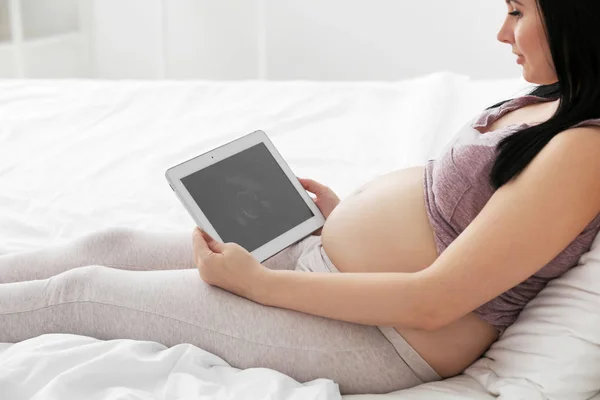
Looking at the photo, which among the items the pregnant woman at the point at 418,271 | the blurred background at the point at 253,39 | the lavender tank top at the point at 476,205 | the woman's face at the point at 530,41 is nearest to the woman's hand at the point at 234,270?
the pregnant woman at the point at 418,271

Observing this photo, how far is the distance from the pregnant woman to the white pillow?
3cm

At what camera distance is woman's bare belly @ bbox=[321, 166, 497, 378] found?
3.02ft

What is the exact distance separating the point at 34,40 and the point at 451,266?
2676 millimetres

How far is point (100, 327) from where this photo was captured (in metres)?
0.94

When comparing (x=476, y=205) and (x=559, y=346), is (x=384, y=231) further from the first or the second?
(x=559, y=346)

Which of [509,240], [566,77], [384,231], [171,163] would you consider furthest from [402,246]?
[171,163]

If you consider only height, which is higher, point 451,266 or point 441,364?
point 451,266

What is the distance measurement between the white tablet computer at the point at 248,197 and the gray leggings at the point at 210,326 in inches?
3.4

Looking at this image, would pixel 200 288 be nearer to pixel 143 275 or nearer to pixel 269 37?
pixel 143 275

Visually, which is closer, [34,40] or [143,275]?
[143,275]

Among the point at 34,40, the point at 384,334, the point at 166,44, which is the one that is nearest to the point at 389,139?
the point at 384,334

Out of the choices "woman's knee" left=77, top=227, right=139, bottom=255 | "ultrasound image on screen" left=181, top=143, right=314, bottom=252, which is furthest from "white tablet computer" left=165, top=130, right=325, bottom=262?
"woman's knee" left=77, top=227, right=139, bottom=255

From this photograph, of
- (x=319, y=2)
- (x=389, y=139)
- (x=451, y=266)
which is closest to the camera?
(x=451, y=266)

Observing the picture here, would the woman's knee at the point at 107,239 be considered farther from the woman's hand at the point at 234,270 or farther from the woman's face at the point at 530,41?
the woman's face at the point at 530,41
